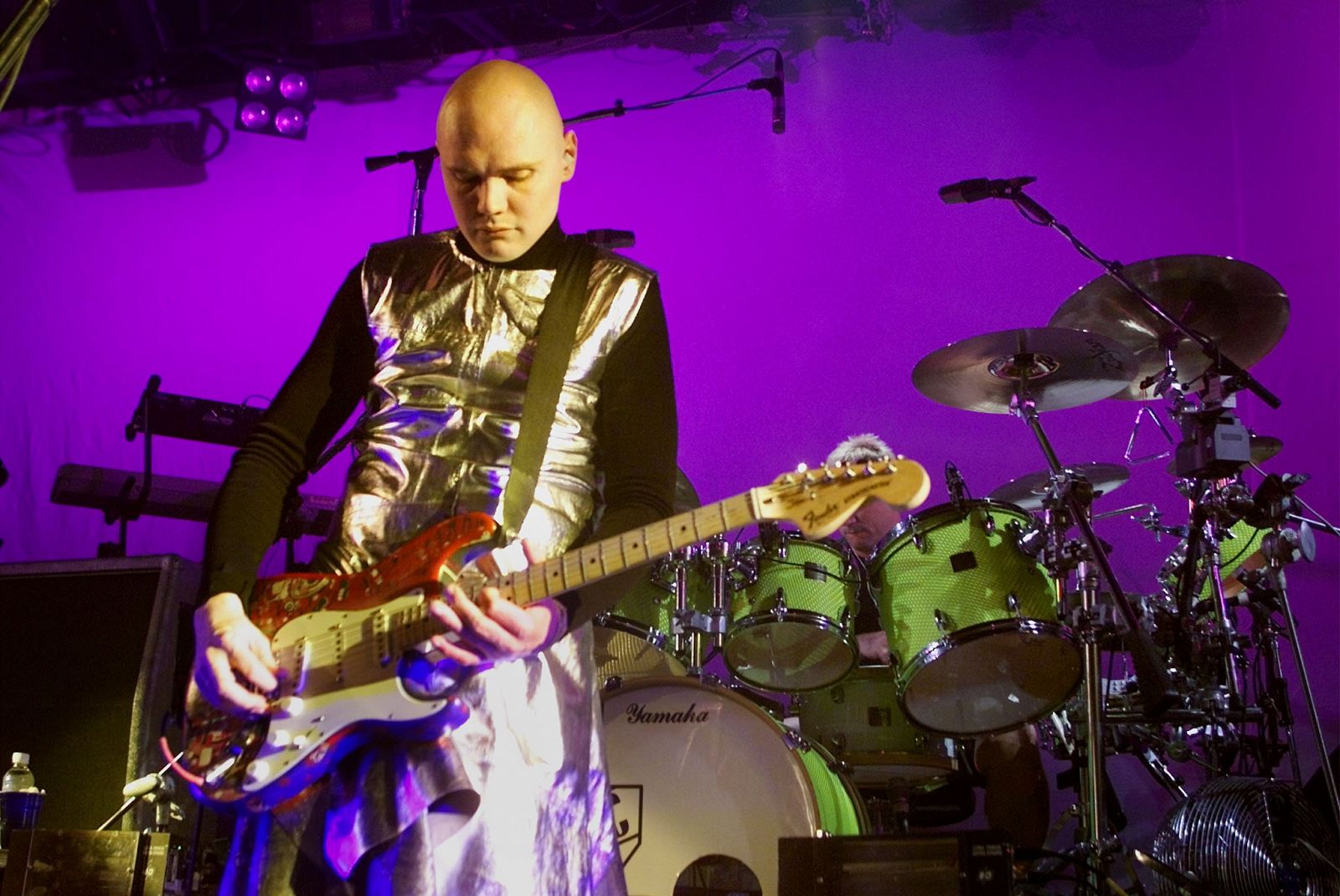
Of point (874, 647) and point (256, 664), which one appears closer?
point (256, 664)

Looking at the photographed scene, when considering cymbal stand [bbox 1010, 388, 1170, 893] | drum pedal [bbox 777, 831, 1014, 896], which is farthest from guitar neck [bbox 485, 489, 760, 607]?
cymbal stand [bbox 1010, 388, 1170, 893]

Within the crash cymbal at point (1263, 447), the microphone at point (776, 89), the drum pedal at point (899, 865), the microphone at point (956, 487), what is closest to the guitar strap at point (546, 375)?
the drum pedal at point (899, 865)

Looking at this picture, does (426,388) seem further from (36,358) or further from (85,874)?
(36,358)

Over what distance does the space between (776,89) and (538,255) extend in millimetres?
4948

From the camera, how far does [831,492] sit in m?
2.00

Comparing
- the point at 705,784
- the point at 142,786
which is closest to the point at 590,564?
the point at 142,786

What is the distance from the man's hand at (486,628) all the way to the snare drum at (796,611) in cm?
310

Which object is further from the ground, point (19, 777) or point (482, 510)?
point (482, 510)

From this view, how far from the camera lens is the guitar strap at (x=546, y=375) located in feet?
6.59

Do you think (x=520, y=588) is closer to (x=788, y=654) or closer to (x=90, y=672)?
(x=788, y=654)

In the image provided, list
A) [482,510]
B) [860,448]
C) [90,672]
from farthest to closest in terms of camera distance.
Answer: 1. [860,448]
2. [90,672]
3. [482,510]

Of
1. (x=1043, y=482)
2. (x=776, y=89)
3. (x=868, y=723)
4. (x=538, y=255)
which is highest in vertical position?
(x=776, y=89)

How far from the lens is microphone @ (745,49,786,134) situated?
22.3 feet

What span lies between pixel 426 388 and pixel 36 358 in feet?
Answer: 19.8
